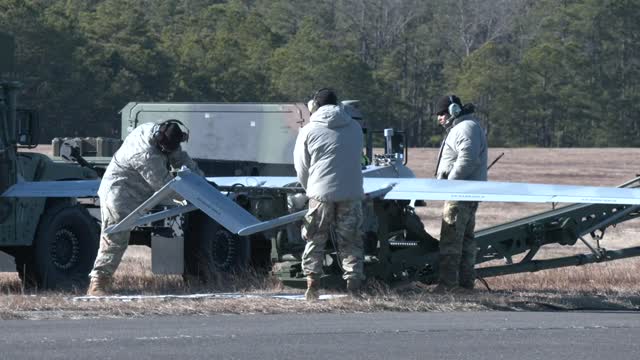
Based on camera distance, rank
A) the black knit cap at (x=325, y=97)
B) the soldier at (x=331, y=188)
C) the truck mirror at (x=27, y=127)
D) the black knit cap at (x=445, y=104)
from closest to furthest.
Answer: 1. the soldier at (x=331, y=188)
2. the black knit cap at (x=325, y=97)
3. the black knit cap at (x=445, y=104)
4. the truck mirror at (x=27, y=127)

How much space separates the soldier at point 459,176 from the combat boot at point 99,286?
283 cm

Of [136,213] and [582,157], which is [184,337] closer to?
[136,213]

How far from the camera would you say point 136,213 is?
1264 cm

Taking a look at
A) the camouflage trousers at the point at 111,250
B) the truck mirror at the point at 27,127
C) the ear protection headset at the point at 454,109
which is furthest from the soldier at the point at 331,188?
the truck mirror at the point at 27,127

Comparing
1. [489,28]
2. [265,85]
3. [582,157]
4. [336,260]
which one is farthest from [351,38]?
[336,260]

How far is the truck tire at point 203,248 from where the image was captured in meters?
15.0

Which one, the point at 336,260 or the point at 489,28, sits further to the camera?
the point at 489,28

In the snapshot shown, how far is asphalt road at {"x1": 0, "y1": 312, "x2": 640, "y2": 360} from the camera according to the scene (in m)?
8.81

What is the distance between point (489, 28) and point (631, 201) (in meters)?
91.5

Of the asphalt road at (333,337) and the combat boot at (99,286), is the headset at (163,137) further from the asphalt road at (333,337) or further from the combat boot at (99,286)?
the asphalt road at (333,337)

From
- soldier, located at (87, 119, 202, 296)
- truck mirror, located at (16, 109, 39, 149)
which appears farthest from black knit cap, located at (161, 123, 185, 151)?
truck mirror, located at (16, 109, 39, 149)

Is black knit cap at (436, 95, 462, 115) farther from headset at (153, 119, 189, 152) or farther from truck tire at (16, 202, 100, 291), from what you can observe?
truck tire at (16, 202, 100, 291)

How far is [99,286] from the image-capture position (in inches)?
504

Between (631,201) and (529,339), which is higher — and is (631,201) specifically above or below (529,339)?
above
